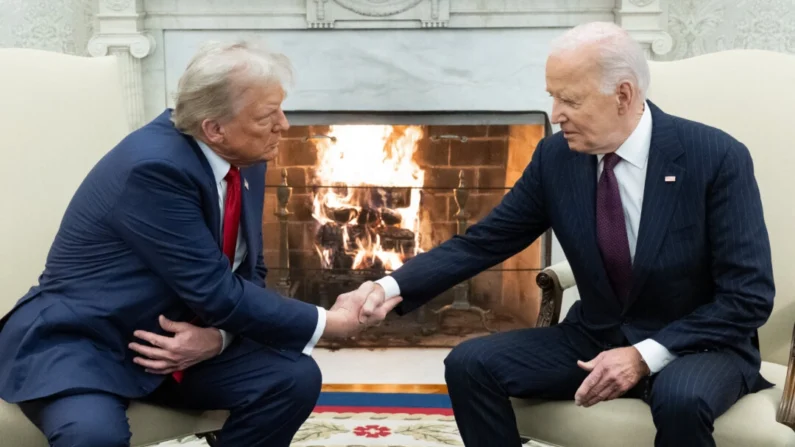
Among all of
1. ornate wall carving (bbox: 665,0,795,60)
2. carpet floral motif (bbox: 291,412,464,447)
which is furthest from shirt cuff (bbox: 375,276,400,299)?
ornate wall carving (bbox: 665,0,795,60)

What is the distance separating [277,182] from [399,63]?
2.60ft

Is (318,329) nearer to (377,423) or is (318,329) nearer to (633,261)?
(633,261)

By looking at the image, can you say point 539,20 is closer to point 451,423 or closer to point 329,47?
point 329,47

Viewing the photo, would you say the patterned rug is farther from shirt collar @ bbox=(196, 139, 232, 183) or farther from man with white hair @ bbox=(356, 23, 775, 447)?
shirt collar @ bbox=(196, 139, 232, 183)

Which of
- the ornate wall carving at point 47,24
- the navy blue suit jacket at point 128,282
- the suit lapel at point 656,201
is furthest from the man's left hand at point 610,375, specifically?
the ornate wall carving at point 47,24

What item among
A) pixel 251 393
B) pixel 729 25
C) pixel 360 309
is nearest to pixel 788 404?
pixel 360 309

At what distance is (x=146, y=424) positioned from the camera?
6.39 ft

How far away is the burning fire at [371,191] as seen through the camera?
12.6ft

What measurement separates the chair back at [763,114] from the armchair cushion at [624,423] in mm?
356

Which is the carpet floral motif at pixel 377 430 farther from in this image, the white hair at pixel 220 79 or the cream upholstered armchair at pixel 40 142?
the white hair at pixel 220 79

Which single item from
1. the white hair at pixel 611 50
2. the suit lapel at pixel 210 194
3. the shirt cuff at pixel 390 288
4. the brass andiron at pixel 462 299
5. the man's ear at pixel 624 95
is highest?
the white hair at pixel 611 50

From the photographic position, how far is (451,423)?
10.0 ft

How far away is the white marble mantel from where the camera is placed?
3523 mm

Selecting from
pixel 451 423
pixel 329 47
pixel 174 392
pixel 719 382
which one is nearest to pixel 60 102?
pixel 174 392
